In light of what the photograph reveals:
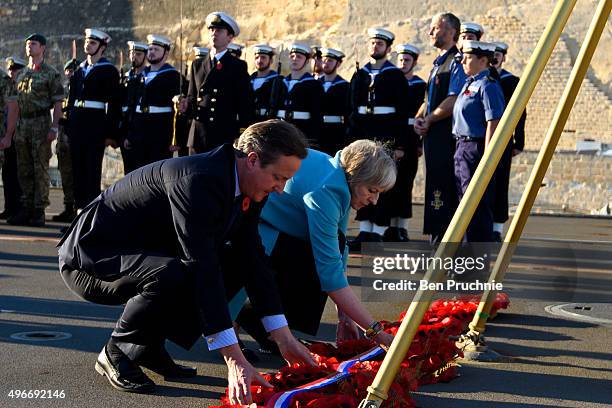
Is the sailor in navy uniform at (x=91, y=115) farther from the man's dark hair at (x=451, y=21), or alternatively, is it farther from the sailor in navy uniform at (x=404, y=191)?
the man's dark hair at (x=451, y=21)

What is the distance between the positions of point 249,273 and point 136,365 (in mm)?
640

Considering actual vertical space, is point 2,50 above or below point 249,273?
below

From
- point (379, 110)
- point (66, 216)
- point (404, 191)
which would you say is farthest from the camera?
point (66, 216)

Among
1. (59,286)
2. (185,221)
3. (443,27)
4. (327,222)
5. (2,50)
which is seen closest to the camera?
(185,221)

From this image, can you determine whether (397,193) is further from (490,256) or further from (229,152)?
(229,152)

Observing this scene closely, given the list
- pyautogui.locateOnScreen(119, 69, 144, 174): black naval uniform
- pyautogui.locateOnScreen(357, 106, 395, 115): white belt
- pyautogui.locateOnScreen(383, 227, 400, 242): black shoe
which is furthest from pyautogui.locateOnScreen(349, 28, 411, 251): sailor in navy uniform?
pyautogui.locateOnScreen(119, 69, 144, 174): black naval uniform

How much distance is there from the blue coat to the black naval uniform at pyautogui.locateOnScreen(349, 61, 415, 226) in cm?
513

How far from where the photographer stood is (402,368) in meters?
4.81

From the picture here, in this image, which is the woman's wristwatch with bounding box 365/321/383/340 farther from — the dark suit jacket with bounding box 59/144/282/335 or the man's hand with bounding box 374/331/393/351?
the dark suit jacket with bounding box 59/144/282/335

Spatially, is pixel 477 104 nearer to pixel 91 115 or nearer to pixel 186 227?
pixel 186 227

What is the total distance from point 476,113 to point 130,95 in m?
4.87

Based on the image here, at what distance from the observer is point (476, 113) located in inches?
324

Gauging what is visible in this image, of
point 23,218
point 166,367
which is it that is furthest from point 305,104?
point 166,367

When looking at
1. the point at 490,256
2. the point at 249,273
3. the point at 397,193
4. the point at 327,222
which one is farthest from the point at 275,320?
the point at 397,193
